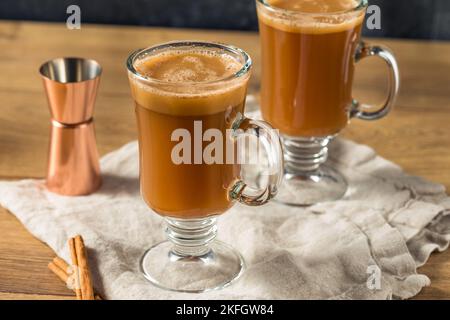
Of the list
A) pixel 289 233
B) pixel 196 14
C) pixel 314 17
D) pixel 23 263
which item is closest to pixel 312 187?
pixel 289 233

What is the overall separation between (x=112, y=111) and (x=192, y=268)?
2.02 ft

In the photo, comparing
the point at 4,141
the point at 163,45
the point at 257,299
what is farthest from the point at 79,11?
the point at 257,299

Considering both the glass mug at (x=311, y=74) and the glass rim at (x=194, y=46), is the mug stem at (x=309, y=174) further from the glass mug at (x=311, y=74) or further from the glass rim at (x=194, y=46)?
the glass rim at (x=194, y=46)

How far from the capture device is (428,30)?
2.45 meters

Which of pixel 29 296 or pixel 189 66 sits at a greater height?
pixel 189 66

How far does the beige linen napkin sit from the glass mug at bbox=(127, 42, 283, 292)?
53 mm

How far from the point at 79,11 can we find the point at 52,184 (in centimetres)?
97

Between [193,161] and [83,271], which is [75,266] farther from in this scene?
[193,161]

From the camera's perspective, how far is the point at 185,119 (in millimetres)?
1198

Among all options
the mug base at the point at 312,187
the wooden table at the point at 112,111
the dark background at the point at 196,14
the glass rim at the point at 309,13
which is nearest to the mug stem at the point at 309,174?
the mug base at the point at 312,187

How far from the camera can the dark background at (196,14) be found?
242 centimetres

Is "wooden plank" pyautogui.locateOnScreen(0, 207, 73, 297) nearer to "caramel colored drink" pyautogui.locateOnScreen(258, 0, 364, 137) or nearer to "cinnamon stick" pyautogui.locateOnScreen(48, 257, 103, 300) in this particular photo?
"cinnamon stick" pyautogui.locateOnScreen(48, 257, 103, 300)

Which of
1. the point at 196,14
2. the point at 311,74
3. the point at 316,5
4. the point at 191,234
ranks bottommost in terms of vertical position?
the point at 196,14

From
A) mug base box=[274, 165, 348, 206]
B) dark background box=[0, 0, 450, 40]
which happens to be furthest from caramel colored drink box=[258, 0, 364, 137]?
dark background box=[0, 0, 450, 40]
